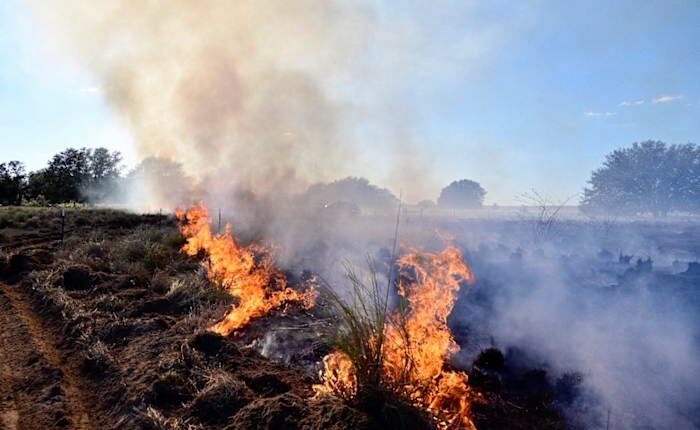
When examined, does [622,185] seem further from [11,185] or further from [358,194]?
[11,185]

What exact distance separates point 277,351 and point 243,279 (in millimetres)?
3339

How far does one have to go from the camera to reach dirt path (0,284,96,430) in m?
3.71

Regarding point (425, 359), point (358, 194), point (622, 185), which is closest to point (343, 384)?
point (425, 359)

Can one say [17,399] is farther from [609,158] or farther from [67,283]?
[609,158]

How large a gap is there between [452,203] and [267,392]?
5980 cm

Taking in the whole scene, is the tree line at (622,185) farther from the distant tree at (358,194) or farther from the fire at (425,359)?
the fire at (425,359)

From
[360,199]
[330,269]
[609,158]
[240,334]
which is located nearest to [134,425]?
[240,334]

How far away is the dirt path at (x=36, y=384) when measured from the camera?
3.71m

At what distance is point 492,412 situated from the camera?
434 centimetres

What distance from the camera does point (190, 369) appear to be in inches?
173

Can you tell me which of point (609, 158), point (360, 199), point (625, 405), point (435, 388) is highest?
point (609, 158)

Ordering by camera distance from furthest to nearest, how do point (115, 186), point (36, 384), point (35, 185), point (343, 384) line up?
point (115, 186)
point (35, 185)
point (36, 384)
point (343, 384)

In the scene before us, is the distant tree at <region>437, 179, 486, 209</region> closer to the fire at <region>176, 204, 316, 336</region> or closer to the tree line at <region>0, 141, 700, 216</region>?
the tree line at <region>0, 141, 700, 216</region>

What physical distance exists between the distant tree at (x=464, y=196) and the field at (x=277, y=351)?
52.0 m
